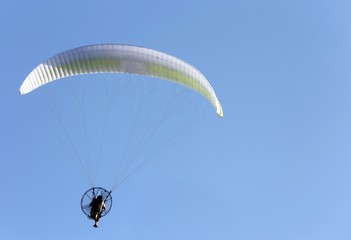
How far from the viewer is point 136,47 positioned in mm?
22203

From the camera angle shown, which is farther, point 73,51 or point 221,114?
point 221,114

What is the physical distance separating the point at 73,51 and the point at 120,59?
6.25ft

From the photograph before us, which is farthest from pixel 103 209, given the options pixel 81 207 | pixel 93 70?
pixel 93 70

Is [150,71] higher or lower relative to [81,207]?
higher

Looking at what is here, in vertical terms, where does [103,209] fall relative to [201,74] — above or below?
below

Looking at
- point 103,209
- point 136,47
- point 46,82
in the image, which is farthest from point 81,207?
point 136,47

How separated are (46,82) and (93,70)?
2011 millimetres

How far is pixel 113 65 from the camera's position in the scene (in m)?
22.3

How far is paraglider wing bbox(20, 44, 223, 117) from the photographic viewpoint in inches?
864

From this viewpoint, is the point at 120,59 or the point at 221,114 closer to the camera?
the point at 120,59

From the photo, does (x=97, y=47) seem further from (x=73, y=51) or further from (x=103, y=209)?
(x=103, y=209)

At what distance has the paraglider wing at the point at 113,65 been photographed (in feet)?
72.0

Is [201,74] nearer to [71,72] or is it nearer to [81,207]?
[71,72]

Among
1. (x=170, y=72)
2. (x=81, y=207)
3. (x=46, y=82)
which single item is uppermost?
(x=170, y=72)
